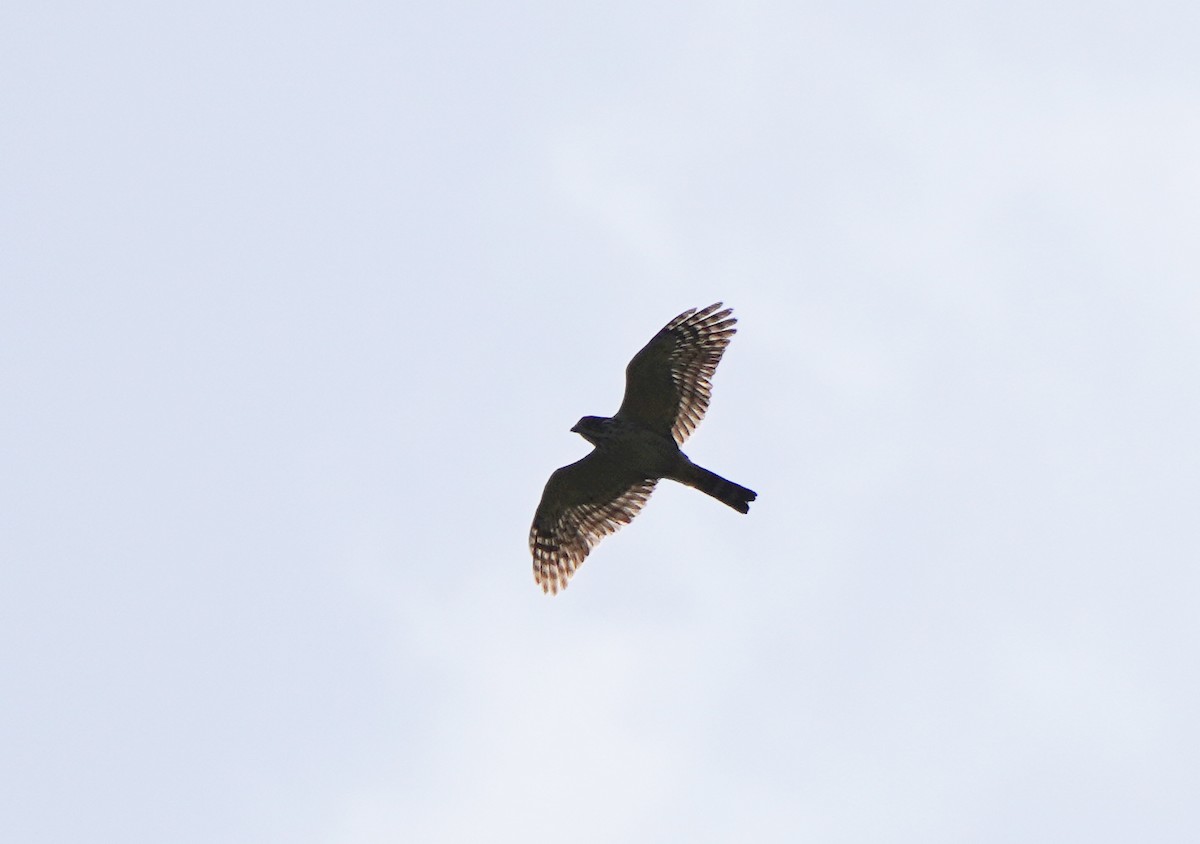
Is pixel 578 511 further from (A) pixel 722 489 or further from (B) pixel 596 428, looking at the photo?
(A) pixel 722 489

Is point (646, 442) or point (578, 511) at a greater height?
point (646, 442)

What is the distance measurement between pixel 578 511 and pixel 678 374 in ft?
7.16

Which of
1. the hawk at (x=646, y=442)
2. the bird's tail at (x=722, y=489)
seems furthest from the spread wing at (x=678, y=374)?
the bird's tail at (x=722, y=489)

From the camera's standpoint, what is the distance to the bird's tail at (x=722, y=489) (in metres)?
16.3

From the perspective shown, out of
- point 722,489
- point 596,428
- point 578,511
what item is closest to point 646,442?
point 596,428

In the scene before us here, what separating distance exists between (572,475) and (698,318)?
2435mm

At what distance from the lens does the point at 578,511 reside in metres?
17.4

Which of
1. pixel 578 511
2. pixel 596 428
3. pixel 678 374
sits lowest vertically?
pixel 578 511

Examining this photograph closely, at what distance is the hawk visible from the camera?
1653cm

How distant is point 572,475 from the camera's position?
17.0 metres

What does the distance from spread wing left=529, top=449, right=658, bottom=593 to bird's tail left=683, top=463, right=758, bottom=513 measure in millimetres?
824

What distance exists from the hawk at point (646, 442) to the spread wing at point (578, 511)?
12 mm

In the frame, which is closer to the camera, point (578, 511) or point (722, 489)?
point (722, 489)

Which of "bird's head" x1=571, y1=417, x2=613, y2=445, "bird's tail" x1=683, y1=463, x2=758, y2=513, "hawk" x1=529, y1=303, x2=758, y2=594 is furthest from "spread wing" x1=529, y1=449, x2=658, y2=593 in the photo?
"bird's tail" x1=683, y1=463, x2=758, y2=513
